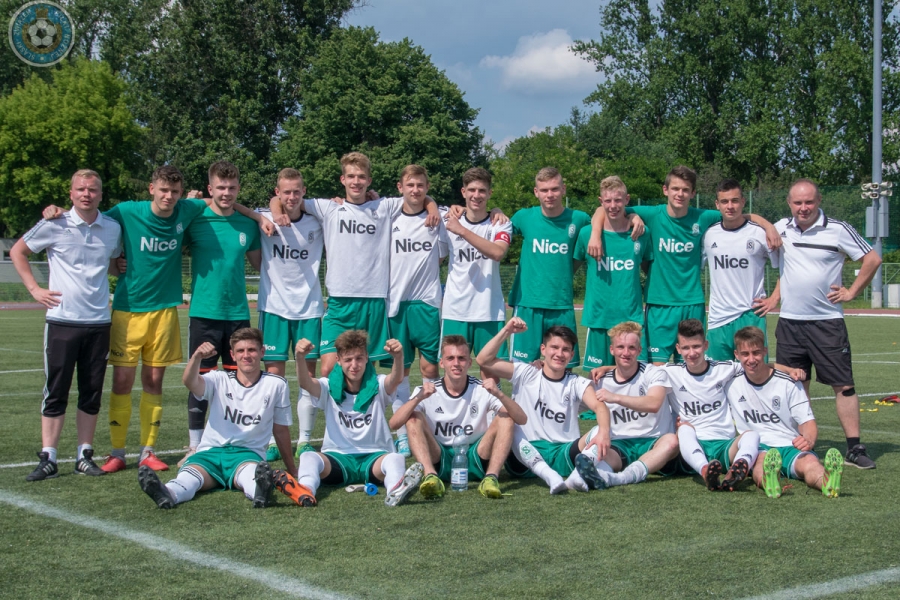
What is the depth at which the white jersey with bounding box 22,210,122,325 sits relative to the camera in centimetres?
647

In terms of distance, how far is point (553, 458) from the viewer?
6.29m

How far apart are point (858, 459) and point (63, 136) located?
4837 centimetres

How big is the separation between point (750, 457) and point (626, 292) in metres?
1.74

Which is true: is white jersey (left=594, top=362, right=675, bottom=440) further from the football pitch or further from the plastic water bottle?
the plastic water bottle

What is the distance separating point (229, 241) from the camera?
7145 millimetres

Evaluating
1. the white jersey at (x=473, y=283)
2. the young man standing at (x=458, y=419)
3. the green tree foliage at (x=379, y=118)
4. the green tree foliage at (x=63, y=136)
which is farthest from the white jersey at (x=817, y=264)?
the green tree foliage at (x=63, y=136)

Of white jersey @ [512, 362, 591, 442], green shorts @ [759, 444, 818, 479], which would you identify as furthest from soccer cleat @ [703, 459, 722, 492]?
white jersey @ [512, 362, 591, 442]

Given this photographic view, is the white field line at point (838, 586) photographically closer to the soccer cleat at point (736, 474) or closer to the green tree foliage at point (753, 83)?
the soccer cleat at point (736, 474)

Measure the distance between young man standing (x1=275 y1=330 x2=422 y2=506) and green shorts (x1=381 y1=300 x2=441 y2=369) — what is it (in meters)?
1.14

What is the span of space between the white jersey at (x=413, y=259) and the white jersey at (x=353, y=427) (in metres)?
1.40

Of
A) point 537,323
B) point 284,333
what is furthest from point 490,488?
point 284,333

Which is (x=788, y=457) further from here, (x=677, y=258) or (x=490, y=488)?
(x=490, y=488)

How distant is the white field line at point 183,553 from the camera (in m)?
3.93

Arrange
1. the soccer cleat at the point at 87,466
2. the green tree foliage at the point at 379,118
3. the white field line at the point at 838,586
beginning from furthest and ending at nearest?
the green tree foliage at the point at 379,118, the soccer cleat at the point at 87,466, the white field line at the point at 838,586
